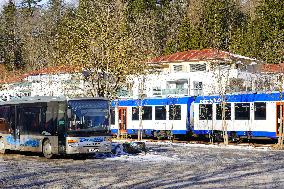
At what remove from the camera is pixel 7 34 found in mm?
81812

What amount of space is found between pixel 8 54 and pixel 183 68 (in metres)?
34.0

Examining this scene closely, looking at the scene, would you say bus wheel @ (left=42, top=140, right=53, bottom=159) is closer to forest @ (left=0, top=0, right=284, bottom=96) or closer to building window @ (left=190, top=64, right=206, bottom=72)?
forest @ (left=0, top=0, right=284, bottom=96)

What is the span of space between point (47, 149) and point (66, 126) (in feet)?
5.43

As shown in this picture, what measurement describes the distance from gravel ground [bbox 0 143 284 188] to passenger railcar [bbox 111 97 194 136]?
1304cm

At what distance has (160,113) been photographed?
122 ft

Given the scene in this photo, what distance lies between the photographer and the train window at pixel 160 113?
36938 millimetres

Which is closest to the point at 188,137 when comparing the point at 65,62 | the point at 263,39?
the point at 65,62

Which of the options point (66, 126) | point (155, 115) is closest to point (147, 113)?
point (155, 115)

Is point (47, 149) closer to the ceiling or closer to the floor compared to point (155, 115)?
closer to the floor

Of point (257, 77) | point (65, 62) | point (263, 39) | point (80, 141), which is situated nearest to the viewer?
point (80, 141)

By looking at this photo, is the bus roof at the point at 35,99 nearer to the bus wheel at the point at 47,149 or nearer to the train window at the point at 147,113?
the bus wheel at the point at 47,149

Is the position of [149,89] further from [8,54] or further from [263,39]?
[8,54]

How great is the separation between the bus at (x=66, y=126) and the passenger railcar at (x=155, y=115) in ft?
35.8

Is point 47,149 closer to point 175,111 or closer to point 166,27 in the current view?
point 175,111
